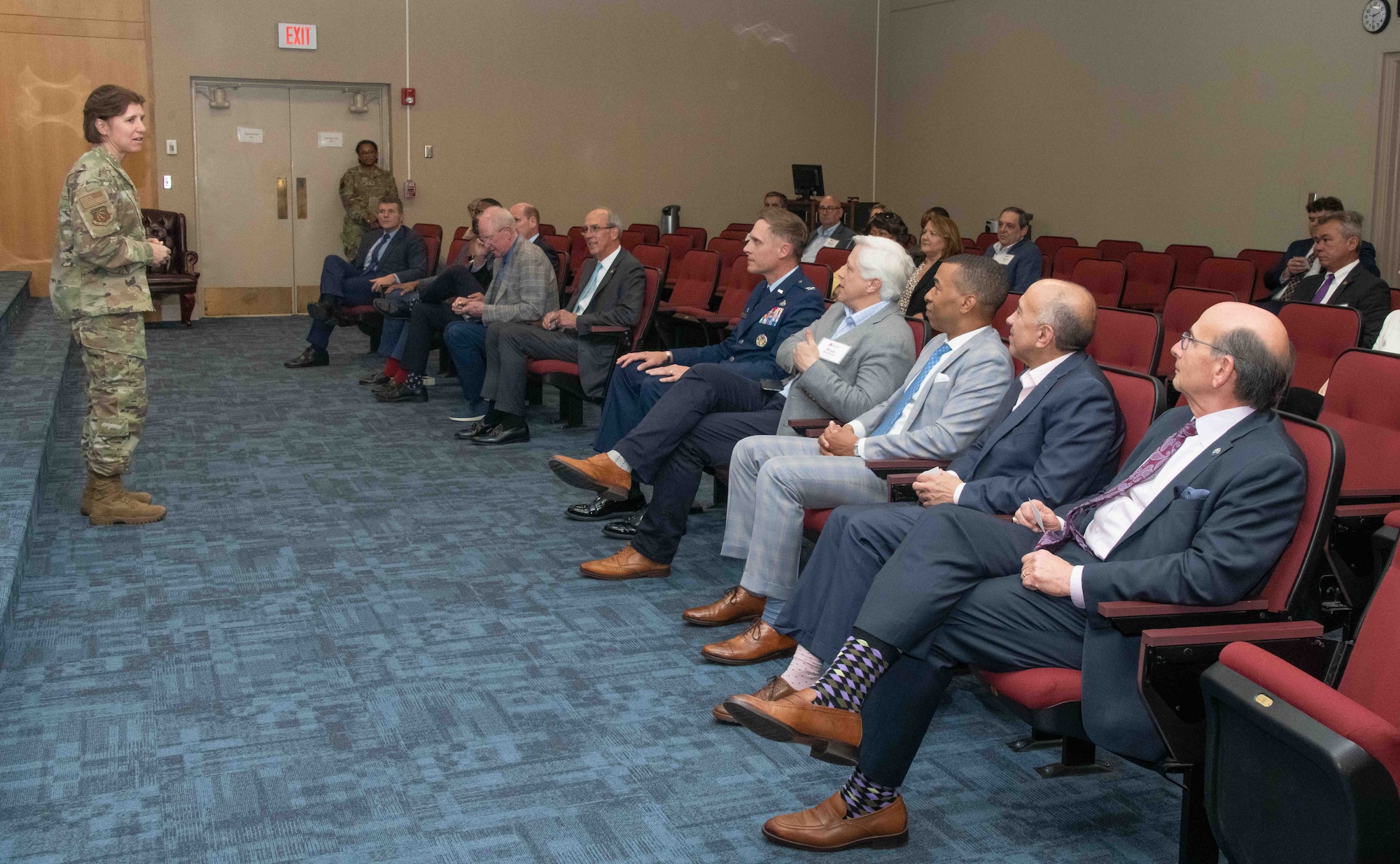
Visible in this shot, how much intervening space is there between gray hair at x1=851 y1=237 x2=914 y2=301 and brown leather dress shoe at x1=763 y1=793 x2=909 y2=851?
1.80 m

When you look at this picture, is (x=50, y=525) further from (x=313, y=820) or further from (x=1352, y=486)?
(x=1352, y=486)

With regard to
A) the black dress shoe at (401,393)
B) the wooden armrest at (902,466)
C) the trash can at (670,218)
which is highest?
the trash can at (670,218)

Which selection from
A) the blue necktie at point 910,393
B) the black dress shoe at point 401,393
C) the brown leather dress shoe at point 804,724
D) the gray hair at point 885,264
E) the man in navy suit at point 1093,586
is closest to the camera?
the man in navy suit at point 1093,586

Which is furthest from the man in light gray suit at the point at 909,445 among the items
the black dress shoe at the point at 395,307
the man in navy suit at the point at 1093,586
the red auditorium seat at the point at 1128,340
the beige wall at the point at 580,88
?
the beige wall at the point at 580,88

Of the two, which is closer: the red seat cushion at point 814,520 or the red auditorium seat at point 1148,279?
the red seat cushion at point 814,520

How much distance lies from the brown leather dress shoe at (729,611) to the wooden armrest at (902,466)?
572mm

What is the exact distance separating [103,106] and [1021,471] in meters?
3.27

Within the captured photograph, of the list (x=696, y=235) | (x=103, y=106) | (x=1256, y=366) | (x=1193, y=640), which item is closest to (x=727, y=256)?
(x=696, y=235)

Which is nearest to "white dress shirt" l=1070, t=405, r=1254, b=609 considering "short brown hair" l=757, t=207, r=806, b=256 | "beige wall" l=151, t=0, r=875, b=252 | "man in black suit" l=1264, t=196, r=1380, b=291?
"short brown hair" l=757, t=207, r=806, b=256

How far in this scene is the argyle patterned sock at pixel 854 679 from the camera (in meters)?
2.24

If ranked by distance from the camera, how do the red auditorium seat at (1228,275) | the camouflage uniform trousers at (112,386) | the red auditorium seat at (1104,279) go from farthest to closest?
the red auditorium seat at (1228,275) < the red auditorium seat at (1104,279) < the camouflage uniform trousers at (112,386)

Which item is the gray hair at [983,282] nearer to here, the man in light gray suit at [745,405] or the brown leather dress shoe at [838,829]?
the man in light gray suit at [745,405]

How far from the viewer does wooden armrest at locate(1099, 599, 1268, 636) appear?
2037 mm

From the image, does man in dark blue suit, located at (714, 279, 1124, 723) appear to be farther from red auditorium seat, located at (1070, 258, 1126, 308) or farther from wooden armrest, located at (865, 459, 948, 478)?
red auditorium seat, located at (1070, 258, 1126, 308)
